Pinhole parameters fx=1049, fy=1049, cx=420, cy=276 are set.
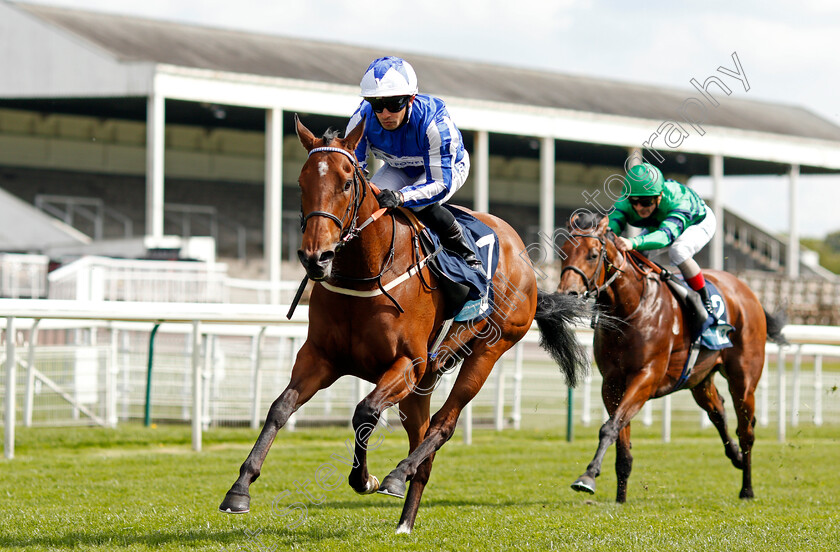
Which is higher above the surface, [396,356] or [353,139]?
[353,139]

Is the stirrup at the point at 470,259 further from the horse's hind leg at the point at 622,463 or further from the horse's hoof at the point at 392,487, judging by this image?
the horse's hind leg at the point at 622,463

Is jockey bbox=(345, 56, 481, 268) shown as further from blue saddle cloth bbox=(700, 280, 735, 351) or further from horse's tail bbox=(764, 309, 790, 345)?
horse's tail bbox=(764, 309, 790, 345)

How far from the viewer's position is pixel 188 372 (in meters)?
10.1

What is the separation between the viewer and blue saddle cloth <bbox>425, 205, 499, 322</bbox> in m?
4.73

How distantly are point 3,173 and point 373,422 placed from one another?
2236 centimetres

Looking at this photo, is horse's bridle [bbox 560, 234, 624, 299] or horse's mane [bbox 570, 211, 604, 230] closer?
horse's bridle [bbox 560, 234, 624, 299]

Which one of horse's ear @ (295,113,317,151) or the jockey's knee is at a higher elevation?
horse's ear @ (295,113,317,151)

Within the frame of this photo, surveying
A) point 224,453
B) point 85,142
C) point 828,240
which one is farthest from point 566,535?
point 828,240

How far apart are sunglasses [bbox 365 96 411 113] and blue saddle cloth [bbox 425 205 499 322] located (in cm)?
57

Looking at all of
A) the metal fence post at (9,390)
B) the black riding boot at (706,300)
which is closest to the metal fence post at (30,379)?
the metal fence post at (9,390)

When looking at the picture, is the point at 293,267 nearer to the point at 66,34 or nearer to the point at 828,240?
the point at 66,34

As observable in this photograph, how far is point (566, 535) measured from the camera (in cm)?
455

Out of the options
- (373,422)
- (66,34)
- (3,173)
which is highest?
(66,34)

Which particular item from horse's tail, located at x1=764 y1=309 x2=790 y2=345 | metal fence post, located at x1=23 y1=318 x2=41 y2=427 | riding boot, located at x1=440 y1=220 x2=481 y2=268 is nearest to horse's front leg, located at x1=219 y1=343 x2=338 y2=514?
riding boot, located at x1=440 y1=220 x2=481 y2=268
